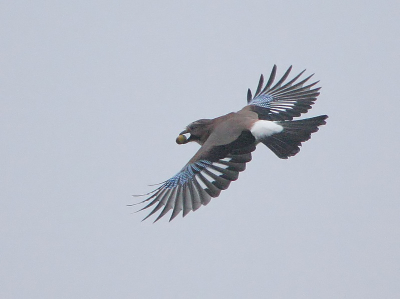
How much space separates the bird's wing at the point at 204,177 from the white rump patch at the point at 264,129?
80 mm

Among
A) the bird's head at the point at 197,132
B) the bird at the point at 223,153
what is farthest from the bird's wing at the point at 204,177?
the bird's head at the point at 197,132

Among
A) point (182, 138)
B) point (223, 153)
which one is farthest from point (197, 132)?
point (223, 153)

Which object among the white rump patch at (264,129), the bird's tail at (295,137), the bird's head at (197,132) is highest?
the bird's head at (197,132)

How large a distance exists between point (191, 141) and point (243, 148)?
1.66 metres

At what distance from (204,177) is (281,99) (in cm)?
289

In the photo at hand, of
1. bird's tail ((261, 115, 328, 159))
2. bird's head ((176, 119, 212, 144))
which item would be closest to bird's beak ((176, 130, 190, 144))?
bird's head ((176, 119, 212, 144))

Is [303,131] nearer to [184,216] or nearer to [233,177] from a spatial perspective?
Answer: [233,177]

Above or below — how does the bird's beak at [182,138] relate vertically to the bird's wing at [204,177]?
above

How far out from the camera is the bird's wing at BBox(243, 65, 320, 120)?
1212 cm

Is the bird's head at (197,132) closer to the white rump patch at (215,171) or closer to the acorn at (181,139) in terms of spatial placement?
the acorn at (181,139)

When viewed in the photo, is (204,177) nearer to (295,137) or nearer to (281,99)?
(295,137)

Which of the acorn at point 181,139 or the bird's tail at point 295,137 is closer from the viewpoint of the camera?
the bird's tail at point 295,137

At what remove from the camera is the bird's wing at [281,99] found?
12.1 metres

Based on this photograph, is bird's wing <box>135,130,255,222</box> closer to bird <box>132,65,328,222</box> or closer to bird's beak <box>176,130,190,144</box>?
bird <box>132,65,328,222</box>
